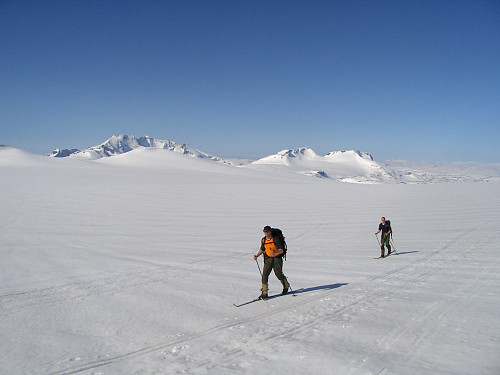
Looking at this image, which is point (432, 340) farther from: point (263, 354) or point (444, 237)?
point (444, 237)

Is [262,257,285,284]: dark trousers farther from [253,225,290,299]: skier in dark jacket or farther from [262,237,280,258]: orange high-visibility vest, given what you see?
[262,237,280,258]: orange high-visibility vest

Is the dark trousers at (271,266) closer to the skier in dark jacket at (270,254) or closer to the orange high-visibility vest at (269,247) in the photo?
the skier in dark jacket at (270,254)

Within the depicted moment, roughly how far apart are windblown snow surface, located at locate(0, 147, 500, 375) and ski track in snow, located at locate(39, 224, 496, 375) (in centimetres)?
3

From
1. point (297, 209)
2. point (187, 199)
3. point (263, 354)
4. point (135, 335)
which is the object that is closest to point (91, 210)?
point (187, 199)

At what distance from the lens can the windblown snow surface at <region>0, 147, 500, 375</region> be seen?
15.2 feet

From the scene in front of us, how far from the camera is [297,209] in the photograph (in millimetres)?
29844

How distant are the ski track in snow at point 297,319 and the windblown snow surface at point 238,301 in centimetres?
3

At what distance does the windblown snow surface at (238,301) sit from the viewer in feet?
15.2

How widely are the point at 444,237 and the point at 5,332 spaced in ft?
62.5

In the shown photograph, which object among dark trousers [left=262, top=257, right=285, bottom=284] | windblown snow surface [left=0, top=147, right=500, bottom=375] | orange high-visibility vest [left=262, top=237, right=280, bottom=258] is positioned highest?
orange high-visibility vest [left=262, top=237, right=280, bottom=258]

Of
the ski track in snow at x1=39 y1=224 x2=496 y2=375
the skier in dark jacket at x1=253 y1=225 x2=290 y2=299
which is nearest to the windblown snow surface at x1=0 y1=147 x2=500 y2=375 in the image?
the ski track in snow at x1=39 y1=224 x2=496 y2=375

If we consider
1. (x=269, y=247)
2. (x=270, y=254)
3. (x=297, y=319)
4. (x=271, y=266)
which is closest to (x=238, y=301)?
(x=271, y=266)

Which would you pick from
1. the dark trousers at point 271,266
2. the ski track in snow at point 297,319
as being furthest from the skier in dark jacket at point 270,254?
the ski track in snow at point 297,319

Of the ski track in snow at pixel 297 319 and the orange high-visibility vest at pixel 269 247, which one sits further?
the orange high-visibility vest at pixel 269 247
